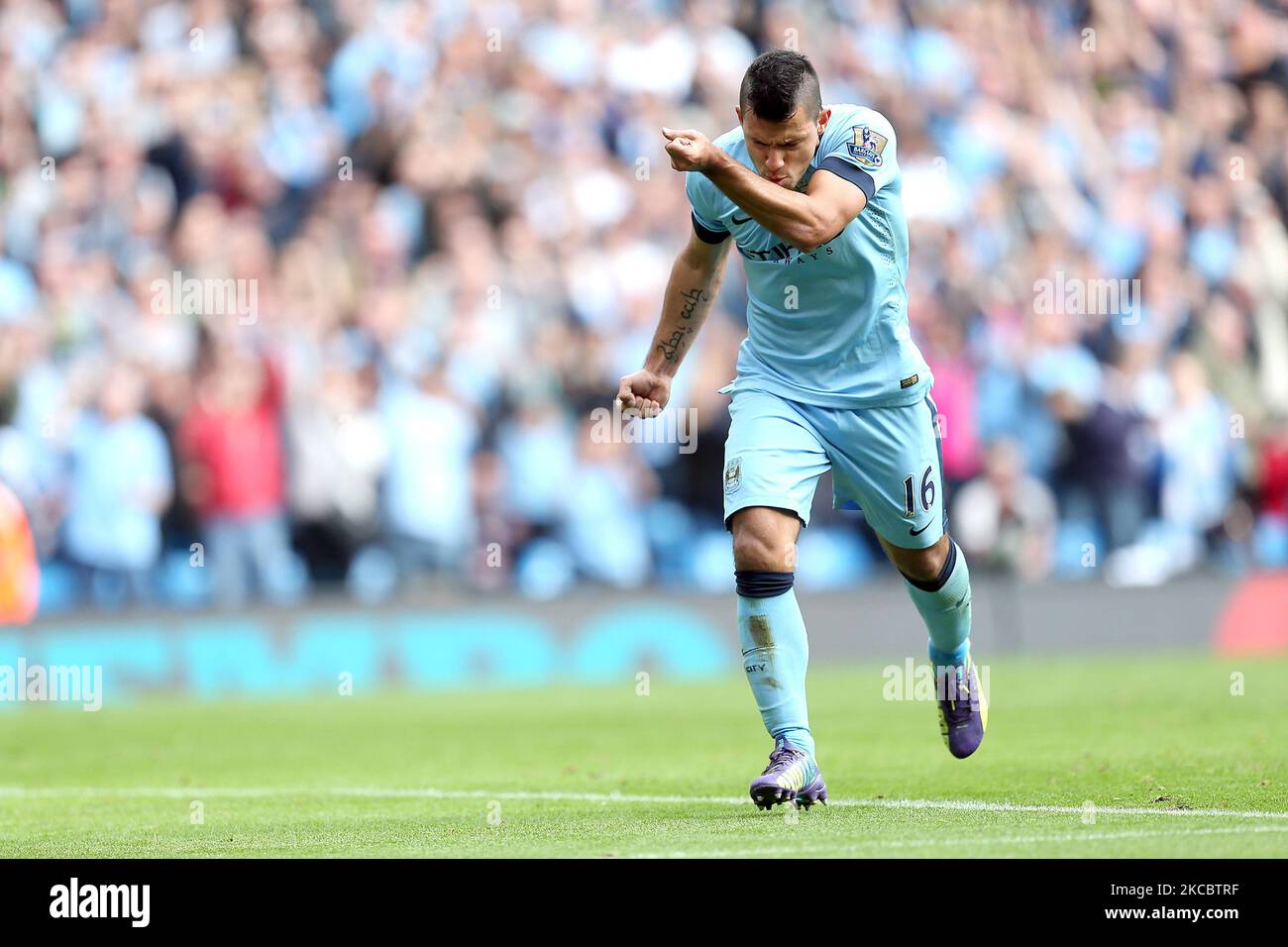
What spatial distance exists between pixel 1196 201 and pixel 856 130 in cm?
1351

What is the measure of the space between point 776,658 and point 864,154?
6.24 ft

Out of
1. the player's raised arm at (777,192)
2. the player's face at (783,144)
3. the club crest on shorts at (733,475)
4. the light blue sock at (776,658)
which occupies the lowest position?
the light blue sock at (776,658)

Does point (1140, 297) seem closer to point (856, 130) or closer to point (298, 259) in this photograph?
point (298, 259)

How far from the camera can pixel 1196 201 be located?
805 inches

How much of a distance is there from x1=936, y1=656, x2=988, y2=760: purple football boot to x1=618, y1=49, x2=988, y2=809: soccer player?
0.30 meters

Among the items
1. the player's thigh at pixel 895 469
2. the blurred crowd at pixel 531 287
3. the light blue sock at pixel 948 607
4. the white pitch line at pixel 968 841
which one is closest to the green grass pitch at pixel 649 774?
the white pitch line at pixel 968 841

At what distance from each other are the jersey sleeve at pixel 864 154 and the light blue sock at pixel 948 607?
5.69 ft

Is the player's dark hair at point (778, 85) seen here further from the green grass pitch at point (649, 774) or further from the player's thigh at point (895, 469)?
the green grass pitch at point (649, 774)

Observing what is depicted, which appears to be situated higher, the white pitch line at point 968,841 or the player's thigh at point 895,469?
the player's thigh at point 895,469

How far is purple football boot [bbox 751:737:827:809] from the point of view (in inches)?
288

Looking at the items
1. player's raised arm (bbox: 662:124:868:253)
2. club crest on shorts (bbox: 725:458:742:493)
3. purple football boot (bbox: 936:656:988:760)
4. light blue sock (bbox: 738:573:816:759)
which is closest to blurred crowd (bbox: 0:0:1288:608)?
purple football boot (bbox: 936:656:988:760)

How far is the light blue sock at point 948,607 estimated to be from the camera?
346 inches
